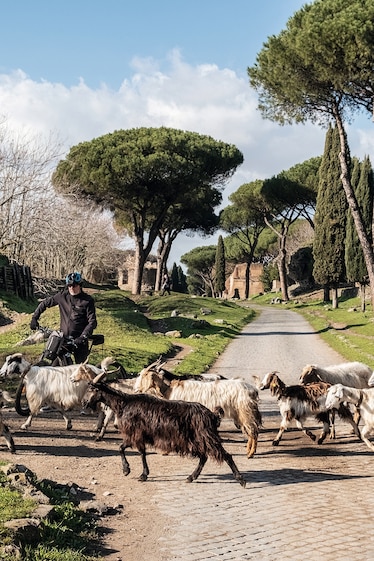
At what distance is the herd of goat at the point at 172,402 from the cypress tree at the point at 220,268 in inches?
2843

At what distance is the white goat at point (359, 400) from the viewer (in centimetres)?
918

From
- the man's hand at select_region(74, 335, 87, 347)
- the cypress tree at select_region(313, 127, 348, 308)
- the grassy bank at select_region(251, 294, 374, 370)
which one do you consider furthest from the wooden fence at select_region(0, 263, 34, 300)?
the cypress tree at select_region(313, 127, 348, 308)

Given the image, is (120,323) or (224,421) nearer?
(224,421)

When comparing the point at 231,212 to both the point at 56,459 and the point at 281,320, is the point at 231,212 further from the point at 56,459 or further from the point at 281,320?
the point at 56,459

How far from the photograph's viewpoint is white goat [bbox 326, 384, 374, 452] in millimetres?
9180

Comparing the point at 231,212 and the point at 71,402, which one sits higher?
the point at 231,212

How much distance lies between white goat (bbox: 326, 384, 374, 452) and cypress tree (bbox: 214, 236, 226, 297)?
73.0 metres

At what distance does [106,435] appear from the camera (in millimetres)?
10000

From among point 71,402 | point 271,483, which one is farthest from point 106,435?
point 271,483

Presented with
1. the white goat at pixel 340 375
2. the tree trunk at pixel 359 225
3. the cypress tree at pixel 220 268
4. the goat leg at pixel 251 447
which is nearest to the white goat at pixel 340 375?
the white goat at pixel 340 375

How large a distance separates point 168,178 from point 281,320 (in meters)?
13.6

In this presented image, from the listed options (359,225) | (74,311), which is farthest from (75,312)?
(359,225)

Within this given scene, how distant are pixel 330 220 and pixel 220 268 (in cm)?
3740

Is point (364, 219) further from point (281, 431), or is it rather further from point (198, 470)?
point (198, 470)
